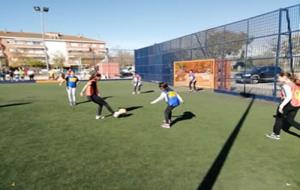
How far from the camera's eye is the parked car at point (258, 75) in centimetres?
1332

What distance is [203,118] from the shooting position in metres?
9.27

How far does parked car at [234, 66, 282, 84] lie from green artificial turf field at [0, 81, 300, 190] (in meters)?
5.24

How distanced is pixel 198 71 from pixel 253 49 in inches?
263

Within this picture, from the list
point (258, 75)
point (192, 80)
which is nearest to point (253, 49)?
point (258, 75)

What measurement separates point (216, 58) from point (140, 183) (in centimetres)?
1618

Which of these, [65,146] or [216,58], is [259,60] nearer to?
[216,58]

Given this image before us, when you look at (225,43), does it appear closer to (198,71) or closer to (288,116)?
(198,71)

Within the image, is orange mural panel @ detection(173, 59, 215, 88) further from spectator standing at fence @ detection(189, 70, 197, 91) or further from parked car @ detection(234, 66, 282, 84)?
parked car @ detection(234, 66, 282, 84)

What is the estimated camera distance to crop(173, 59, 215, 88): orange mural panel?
766 inches

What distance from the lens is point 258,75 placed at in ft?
46.4

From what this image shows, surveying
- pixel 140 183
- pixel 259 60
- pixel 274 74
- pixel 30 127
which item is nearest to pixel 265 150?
pixel 140 183

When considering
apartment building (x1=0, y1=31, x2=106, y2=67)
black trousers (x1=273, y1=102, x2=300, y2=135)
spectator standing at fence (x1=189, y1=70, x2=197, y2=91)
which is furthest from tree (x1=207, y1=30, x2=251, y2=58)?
apartment building (x1=0, y1=31, x2=106, y2=67)

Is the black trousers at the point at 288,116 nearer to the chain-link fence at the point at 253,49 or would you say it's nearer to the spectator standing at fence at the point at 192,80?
the chain-link fence at the point at 253,49

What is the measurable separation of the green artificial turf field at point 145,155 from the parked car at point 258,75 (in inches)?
206
